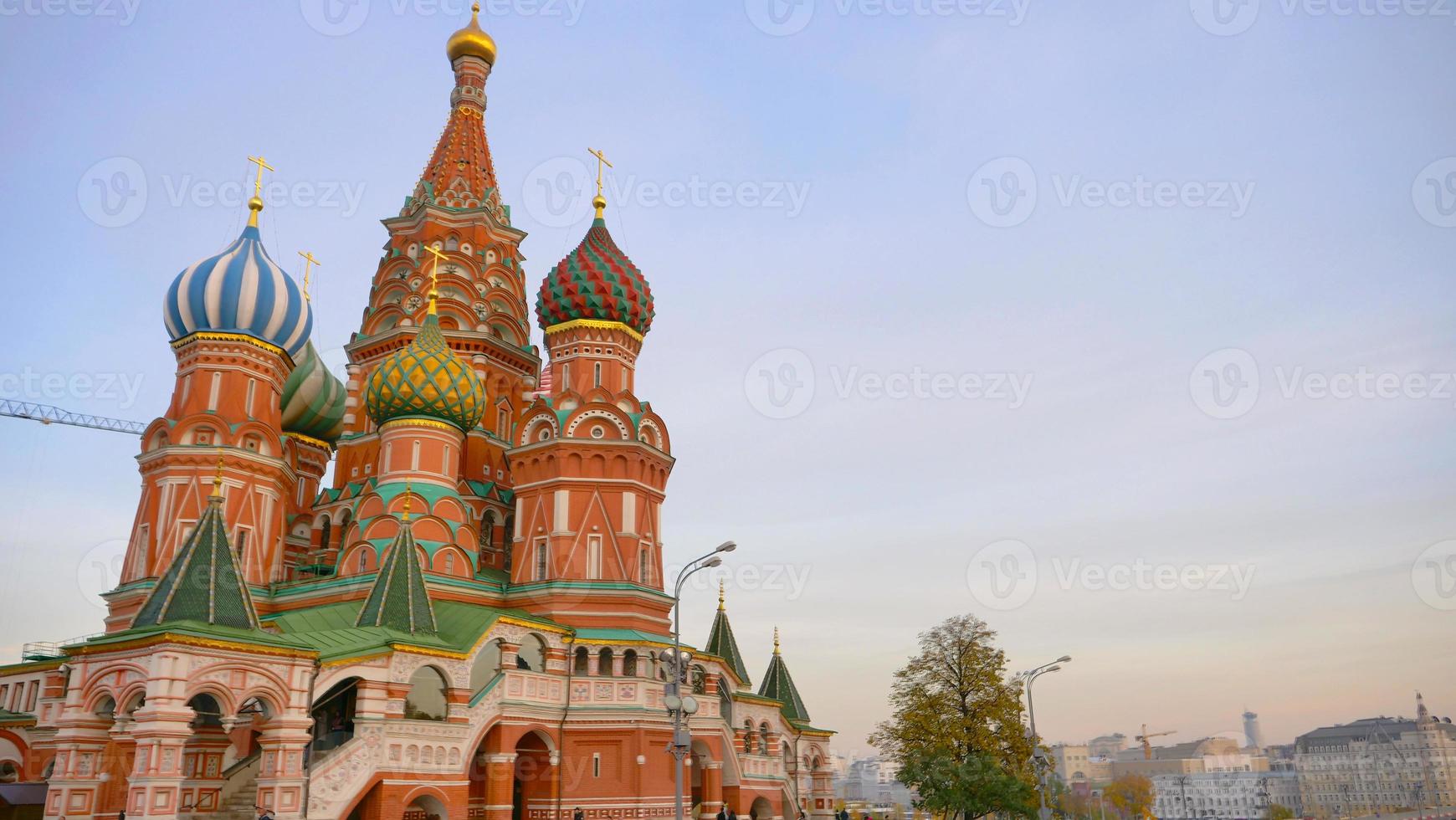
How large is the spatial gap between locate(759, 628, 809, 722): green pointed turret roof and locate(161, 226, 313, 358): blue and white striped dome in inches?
805

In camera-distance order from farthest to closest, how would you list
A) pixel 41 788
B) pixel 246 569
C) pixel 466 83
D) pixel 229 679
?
pixel 466 83 < pixel 246 569 < pixel 41 788 < pixel 229 679

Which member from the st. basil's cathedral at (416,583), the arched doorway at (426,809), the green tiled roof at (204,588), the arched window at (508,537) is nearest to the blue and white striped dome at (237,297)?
the st. basil's cathedral at (416,583)

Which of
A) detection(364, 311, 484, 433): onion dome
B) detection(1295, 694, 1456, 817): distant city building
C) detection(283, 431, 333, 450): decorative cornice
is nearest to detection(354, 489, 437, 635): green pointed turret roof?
detection(364, 311, 484, 433): onion dome

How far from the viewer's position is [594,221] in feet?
117

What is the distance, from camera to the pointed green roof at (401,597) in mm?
24844

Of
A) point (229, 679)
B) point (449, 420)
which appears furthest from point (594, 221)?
point (229, 679)

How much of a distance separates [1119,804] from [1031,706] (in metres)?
84.0

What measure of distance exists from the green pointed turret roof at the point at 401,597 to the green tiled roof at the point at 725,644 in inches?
506

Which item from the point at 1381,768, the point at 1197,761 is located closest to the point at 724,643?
the point at 1381,768

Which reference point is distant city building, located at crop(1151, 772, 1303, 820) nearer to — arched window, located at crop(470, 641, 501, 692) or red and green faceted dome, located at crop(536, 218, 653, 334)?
red and green faceted dome, located at crop(536, 218, 653, 334)

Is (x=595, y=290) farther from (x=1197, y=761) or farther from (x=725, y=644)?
(x=1197, y=761)

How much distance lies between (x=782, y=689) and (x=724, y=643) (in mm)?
3881

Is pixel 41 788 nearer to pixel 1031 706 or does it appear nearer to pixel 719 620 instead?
pixel 719 620

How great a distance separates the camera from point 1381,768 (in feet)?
357
